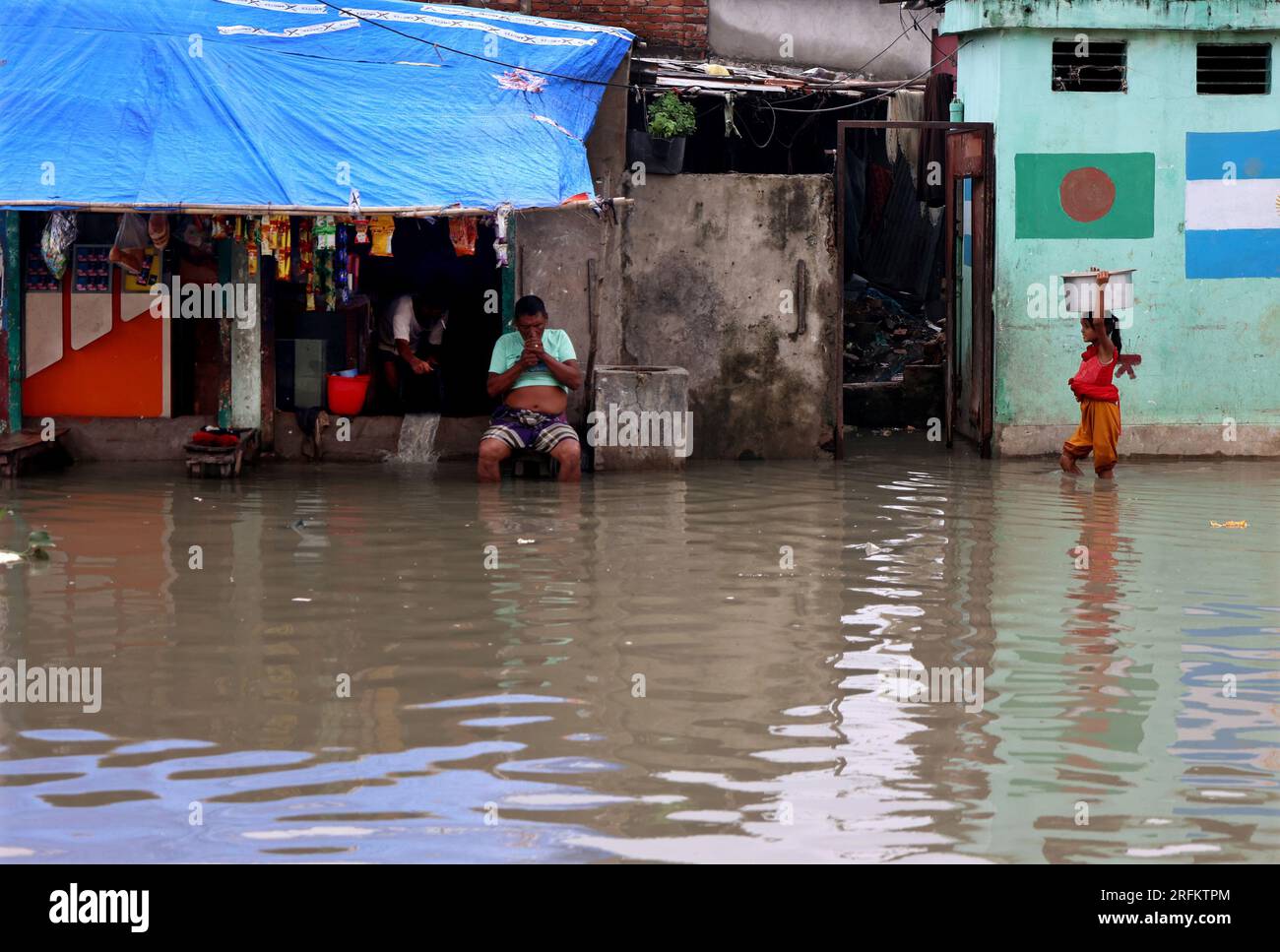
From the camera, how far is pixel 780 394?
13.7 metres

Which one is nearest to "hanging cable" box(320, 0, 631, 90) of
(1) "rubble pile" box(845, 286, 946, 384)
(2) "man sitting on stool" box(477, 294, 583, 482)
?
(2) "man sitting on stool" box(477, 294, 583, 482)

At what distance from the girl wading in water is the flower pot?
136 inches

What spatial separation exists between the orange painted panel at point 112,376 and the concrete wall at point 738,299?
368 centimetres

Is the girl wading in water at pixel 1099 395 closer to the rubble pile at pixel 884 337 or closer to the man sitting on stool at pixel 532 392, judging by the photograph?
the man sitting on stool at pixel 532 392

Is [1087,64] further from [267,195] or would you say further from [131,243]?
[131,243]

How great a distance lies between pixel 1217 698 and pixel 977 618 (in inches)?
59.0

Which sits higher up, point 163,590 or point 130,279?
point 130,279

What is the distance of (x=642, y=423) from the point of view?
41.4 ft

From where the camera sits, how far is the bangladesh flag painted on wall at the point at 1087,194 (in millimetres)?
13812

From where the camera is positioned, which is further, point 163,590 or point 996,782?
point 163,590

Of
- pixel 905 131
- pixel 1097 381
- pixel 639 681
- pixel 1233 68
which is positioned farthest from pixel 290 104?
pixel 905 131
